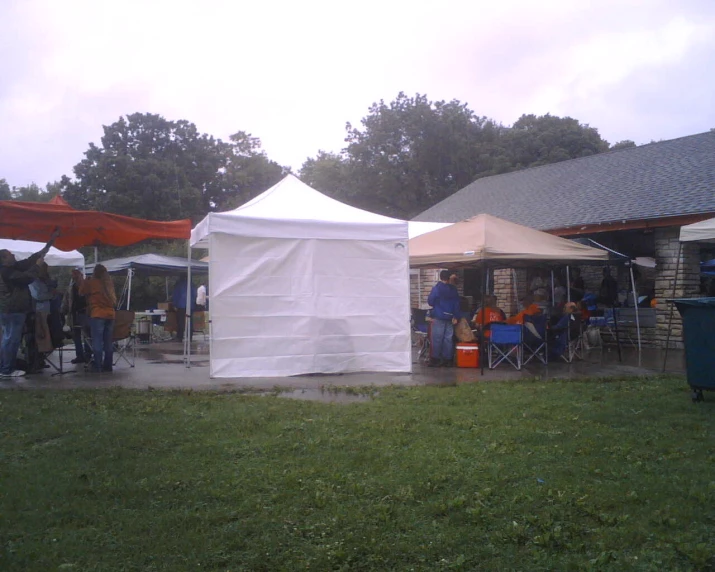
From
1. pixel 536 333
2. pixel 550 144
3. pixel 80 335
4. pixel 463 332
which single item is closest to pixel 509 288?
pixel 536 333

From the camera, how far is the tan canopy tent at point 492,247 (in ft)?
36.1

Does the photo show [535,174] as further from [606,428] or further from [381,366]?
[606,428]

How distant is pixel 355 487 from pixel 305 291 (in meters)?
5.86

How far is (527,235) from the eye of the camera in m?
12.1

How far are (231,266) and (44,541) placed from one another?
6.41 metres

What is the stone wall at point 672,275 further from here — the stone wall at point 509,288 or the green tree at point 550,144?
the green tree at point 550,144

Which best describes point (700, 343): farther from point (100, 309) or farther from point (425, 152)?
point (425, 152)

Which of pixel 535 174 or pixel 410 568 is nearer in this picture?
pixel 410 568

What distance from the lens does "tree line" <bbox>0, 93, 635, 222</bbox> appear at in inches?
1388

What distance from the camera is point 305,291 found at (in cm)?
1055

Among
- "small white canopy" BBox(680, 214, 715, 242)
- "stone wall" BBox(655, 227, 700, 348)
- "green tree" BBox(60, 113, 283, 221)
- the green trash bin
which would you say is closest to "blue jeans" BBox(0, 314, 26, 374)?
the green trash bin

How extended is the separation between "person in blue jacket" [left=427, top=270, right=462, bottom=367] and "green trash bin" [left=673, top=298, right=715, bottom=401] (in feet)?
13.9

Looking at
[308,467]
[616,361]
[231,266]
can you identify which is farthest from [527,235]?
[308,467]

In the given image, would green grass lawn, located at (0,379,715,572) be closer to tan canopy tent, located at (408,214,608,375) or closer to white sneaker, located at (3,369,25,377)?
white sneaker, located at (3,369,25,377)
